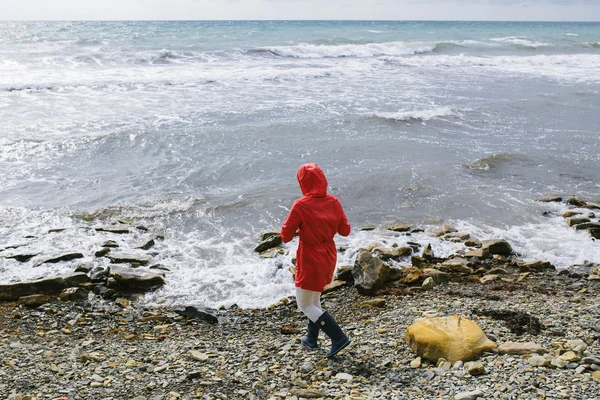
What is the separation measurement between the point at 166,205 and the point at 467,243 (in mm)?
5953

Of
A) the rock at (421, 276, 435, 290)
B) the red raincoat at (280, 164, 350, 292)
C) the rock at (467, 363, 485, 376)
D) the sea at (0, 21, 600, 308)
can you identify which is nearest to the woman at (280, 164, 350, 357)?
the red raincoat at (280, 164, 350, 292)

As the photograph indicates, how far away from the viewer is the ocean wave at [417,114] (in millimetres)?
18531

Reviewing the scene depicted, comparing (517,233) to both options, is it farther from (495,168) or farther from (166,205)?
(166,205)

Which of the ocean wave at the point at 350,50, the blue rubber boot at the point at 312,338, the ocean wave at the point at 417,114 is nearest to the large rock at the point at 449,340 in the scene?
the blue rubber boot at the point at 312,338

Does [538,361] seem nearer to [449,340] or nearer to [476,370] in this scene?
[476,370]

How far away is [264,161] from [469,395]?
10.4 m

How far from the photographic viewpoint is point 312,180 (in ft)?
17.7

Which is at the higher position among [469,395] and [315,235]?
[315,235]

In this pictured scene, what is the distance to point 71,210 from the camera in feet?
35.4

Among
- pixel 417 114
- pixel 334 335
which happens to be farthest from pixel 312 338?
pixel 417 114

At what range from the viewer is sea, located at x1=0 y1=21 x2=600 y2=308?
30.8 ft

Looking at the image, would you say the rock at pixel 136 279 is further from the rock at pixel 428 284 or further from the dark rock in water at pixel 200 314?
the rock at pixel 428 284

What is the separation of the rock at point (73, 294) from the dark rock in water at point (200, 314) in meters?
1.50

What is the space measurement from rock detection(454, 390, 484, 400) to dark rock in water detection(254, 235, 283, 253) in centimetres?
528
